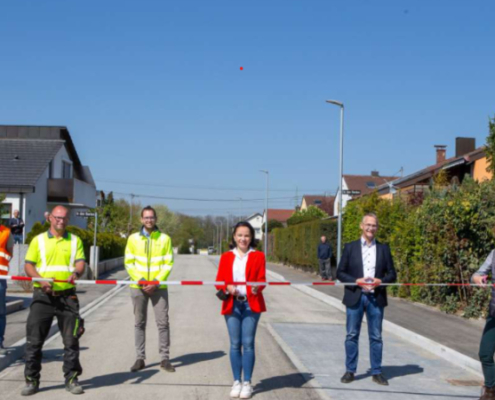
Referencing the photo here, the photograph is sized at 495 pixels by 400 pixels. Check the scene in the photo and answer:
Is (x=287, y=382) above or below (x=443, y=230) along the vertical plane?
below

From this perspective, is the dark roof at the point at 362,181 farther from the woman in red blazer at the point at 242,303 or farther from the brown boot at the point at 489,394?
the woman in red blazer at the point at 242,303

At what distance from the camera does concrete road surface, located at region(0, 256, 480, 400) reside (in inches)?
284

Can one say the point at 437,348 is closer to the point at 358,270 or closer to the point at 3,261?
the point at 358,270

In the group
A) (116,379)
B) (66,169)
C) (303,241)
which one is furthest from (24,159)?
(116,379)

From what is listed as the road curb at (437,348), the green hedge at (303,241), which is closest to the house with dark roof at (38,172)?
the green hedge at (303,241)

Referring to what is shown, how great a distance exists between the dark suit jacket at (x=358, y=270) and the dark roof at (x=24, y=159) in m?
25.7

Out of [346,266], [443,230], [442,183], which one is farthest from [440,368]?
[442,183]

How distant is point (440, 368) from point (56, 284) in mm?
5158

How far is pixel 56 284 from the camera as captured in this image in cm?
691

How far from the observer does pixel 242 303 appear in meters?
6.91

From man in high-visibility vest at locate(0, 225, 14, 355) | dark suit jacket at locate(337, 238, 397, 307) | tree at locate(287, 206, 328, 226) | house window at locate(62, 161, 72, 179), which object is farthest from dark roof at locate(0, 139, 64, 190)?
tree at locate(287, 206, 328, 226)

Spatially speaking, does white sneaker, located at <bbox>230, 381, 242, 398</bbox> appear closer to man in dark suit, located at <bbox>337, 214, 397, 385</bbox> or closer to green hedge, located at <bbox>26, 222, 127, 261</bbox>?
Result: man in dark suit, located at <bbox>337, 214, 397, 385</bbox>

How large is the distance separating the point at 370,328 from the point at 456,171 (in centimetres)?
2229

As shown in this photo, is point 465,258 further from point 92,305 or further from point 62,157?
point 62,157
